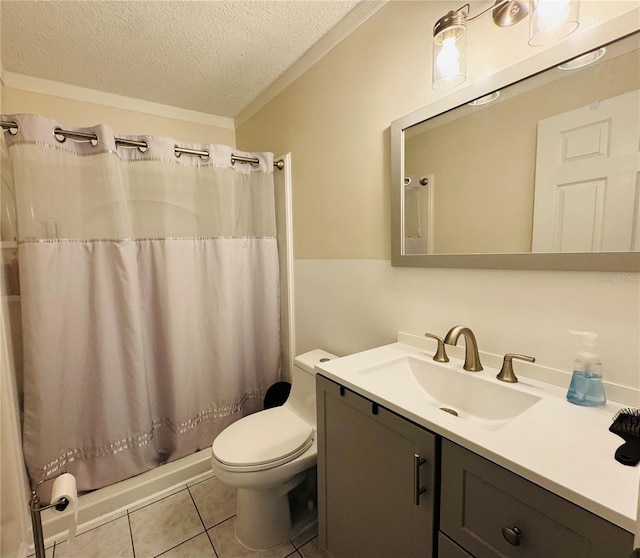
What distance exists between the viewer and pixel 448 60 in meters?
1.01

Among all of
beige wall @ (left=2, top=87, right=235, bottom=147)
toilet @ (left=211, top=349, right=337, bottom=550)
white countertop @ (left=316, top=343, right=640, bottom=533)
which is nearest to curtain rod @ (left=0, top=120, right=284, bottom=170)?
beige wall @ (left=2, top=87, right=235, bottom=147)

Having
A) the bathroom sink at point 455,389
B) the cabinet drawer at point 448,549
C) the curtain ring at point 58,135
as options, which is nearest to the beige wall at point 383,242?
the bathroom sink at point 455,389

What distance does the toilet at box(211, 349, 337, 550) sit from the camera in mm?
1217

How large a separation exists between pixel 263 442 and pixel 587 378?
117 centimetres

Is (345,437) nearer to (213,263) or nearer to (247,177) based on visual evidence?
(213,263)

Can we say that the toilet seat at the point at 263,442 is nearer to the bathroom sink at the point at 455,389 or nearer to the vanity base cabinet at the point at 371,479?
the vanity base cabinet at the point at 371,479

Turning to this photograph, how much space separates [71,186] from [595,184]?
2.03 meters

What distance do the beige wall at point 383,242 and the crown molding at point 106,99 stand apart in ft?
1.35

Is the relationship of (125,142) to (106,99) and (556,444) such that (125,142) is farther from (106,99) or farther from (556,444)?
(556,444)

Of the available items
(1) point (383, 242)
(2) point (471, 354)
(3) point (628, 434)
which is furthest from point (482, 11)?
Answer: (3) point (628, 434)

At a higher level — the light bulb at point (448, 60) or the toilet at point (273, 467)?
the light bulb at point (448, 60)

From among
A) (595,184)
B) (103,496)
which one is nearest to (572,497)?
(595,184)

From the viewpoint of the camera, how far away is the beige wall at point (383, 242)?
2.77ft

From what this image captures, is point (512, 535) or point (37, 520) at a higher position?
point (512, 535)
